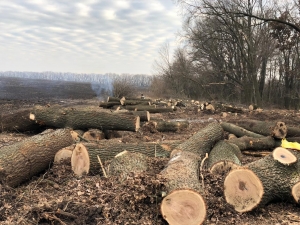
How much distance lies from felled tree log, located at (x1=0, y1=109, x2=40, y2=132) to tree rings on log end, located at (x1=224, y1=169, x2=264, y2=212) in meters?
6.43

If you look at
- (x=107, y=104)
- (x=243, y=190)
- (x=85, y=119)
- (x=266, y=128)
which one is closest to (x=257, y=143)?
(x=266, y=128)

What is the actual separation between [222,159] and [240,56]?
87.0 ft

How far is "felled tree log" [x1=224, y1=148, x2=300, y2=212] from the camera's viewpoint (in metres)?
3.66

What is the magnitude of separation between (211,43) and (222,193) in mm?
Answer: 28954

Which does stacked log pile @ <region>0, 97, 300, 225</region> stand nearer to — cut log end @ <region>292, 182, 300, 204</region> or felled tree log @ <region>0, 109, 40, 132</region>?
cut log end @ <region>292, 182, 300, 204</region>

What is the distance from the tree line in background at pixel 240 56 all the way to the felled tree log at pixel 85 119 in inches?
382

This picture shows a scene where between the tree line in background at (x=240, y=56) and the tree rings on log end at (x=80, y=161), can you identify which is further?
the tree line in background at (x=240, y=56)

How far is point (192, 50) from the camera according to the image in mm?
34938

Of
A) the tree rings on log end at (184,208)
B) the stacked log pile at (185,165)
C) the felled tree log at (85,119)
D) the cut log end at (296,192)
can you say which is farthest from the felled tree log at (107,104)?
the tree rings on log end at (184,208)

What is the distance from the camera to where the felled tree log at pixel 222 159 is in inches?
179

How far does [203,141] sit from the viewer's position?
5859 mm

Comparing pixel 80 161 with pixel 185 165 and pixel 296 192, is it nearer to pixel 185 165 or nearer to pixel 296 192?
pixel 185 165

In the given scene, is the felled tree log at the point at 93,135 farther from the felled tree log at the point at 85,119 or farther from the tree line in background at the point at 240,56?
the tree line in background at the point at 240,56

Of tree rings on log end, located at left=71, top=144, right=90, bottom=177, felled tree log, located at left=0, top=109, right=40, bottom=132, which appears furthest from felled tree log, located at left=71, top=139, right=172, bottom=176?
felled tree log, located at left=0, top=109, right=40, bottom=132
